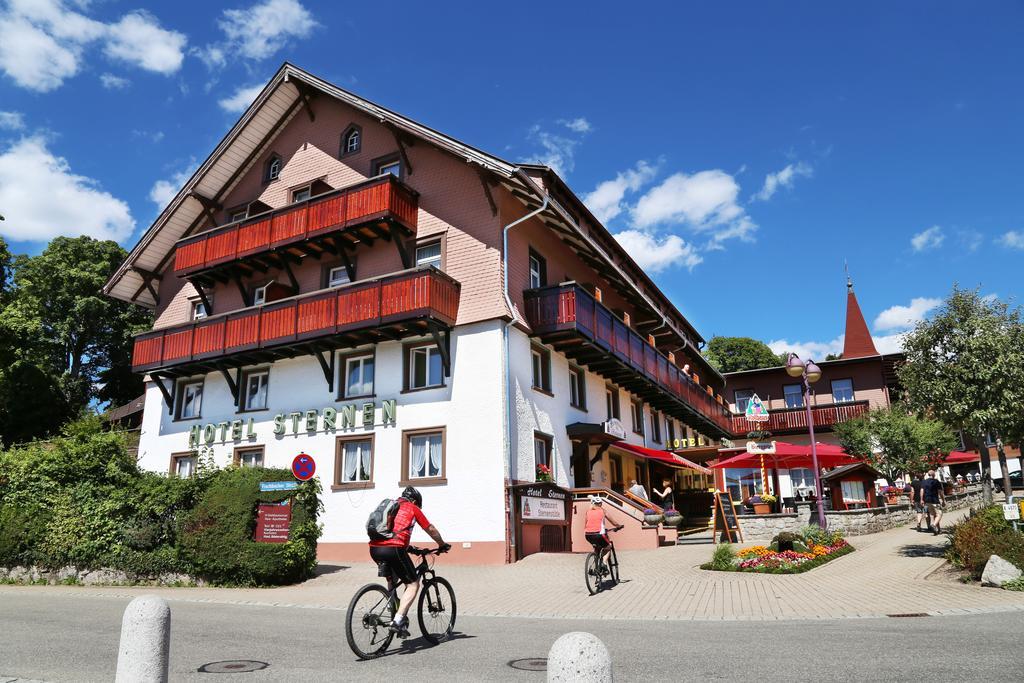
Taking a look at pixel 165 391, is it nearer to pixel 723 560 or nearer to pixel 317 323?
pixel 317 323

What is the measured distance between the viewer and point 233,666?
7.40 metres

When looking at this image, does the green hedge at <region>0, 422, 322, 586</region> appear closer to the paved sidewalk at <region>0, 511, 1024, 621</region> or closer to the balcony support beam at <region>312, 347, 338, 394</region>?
the paved sidewalk at <region>0, 511, 1024, 621</region>

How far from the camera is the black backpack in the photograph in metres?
8.10

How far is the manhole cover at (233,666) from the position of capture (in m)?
7.16

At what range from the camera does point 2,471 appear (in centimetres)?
1788

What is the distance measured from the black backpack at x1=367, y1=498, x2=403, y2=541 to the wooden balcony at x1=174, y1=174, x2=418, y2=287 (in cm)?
1412

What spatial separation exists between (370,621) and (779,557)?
35.0 ft

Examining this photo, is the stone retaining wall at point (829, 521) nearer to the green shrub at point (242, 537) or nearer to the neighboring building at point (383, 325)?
the neighboring building at point (383, 325)

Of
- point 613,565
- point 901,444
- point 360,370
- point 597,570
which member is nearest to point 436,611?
point 597,570

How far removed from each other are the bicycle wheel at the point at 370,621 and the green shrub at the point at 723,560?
31.4ft

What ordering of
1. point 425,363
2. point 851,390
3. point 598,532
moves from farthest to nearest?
point 851,390
point 425,363
point 598,532

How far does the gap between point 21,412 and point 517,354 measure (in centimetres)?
2750

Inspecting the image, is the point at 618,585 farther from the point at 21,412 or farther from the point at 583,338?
the point at 21,412

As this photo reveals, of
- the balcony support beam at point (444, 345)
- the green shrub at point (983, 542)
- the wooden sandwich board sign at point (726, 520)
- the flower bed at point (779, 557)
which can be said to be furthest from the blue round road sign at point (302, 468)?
the green shrub at point (983, 542)
